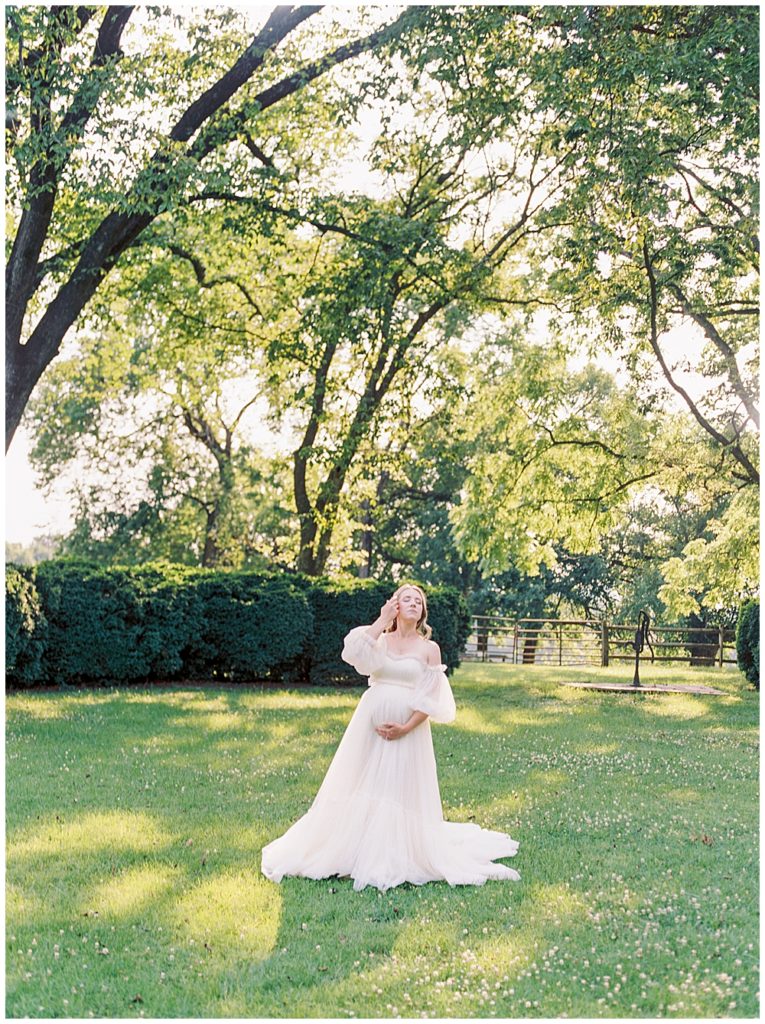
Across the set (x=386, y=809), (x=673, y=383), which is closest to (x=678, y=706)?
(x=673, y=383)

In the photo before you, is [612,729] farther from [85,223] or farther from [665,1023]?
[85,223]

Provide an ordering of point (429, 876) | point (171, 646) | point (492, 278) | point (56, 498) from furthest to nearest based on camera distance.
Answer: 1. point (56, 498)
2. point (492, 278)
3. point (171, 646)
4. point (429, 876)

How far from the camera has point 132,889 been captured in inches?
268

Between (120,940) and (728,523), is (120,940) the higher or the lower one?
the lower one

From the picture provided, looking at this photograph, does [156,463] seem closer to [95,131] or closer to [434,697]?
[95,131]

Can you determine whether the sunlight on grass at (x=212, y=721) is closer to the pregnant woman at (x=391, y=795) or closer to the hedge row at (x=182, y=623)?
the hedge row at (x=182, y=623)

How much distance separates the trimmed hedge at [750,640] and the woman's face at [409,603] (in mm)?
14996

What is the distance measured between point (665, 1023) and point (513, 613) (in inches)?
1381

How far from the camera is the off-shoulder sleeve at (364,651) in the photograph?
7762mm

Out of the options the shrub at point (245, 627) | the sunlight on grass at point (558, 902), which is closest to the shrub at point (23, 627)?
the shrub at point (245, 627)

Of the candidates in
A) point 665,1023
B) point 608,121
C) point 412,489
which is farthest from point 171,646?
point 412,489

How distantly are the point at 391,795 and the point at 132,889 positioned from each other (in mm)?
1971

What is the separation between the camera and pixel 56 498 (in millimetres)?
33812

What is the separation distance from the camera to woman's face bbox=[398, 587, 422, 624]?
7742 mm
